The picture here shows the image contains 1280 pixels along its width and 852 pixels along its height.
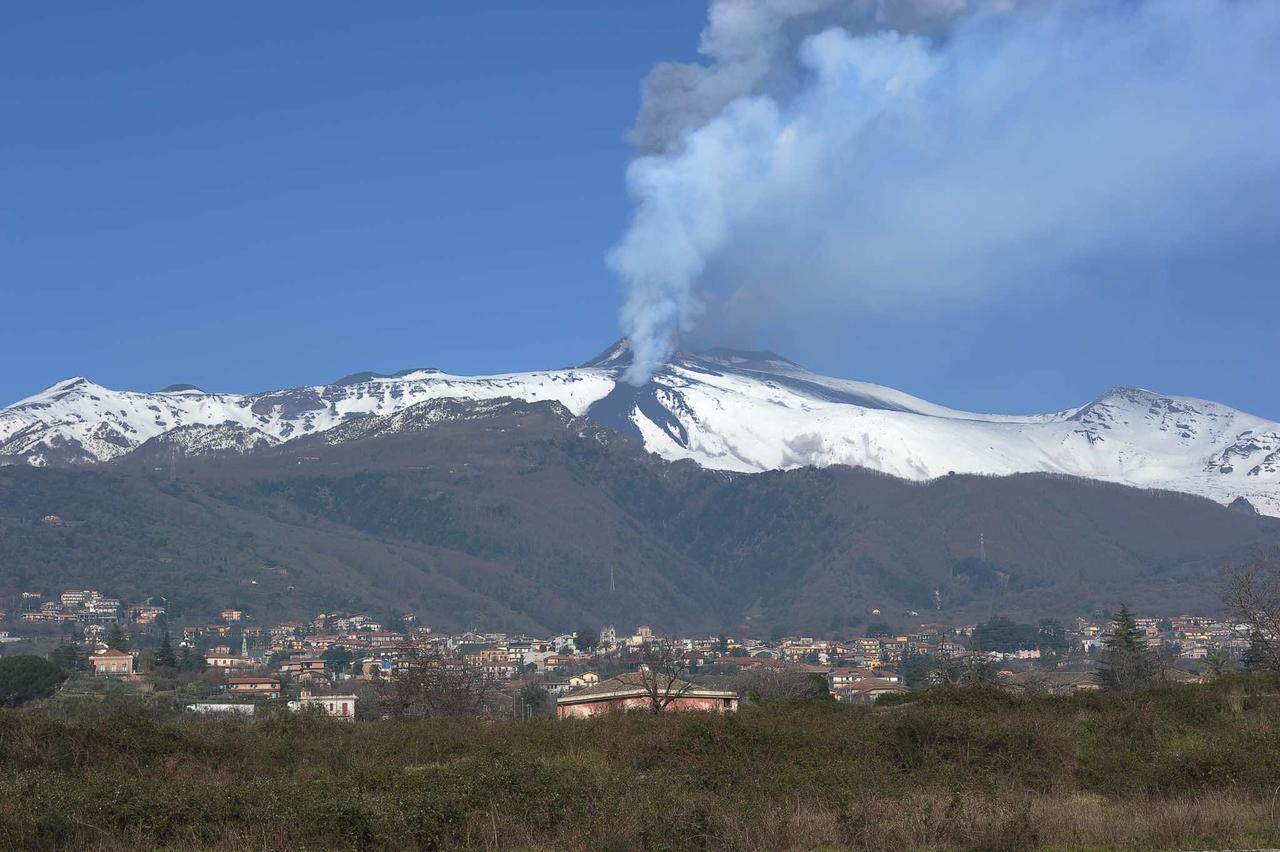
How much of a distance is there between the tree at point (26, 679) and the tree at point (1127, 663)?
56.4m

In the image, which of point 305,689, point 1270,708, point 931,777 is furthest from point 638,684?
point 305,689

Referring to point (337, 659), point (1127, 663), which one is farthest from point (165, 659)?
point (1127, 663)

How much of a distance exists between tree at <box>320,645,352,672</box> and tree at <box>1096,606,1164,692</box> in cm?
10455

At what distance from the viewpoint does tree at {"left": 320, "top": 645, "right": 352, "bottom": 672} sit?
18160 centimetres

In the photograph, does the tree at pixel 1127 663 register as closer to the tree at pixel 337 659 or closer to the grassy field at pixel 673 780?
the grassy field at pixel 673 780

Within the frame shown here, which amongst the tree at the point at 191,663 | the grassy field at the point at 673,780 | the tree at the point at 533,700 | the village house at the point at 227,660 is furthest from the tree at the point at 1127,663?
the village house at the point at 227,660

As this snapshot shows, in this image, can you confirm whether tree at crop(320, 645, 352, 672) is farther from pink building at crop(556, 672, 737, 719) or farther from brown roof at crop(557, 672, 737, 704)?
pink building at crop(556, 672, 737, 719)

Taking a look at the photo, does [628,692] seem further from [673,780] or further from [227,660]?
[227,660]

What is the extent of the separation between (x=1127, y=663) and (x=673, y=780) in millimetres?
61208

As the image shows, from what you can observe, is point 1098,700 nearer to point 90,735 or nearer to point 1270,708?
point 1270,708

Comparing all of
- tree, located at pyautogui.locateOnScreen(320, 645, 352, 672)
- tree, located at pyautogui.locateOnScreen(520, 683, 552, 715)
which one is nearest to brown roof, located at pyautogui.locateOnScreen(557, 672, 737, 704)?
tree, located at pyautogui.locateOnScreen(520, 683, 552, 715)

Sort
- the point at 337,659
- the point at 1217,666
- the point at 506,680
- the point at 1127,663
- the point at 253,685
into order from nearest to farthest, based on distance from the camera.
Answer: the point at 1217,666 → the point at 1127,663 → the point at 253,685 → the point at 506,680 → the point at 337,659

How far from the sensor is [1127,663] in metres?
82.6

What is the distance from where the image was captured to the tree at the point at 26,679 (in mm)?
87562
